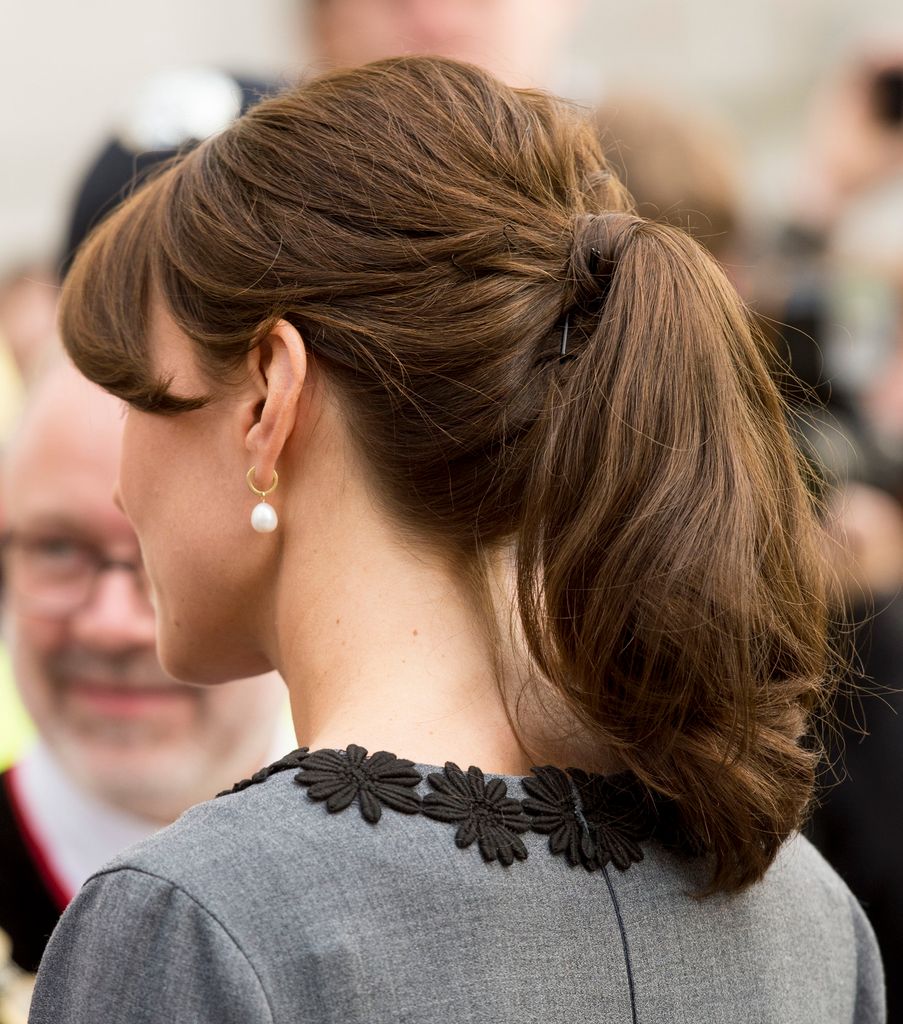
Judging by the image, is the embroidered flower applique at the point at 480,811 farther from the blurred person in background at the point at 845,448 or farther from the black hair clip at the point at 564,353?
the blurred person in background at the point at 845,448

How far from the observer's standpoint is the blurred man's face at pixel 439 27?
9.53 ft

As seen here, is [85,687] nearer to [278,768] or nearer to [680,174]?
[278,768]

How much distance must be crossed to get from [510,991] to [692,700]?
251mm

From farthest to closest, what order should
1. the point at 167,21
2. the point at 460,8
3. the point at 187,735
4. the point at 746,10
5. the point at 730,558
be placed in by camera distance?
1. the point at 746,10
2. the point at 167,21
3. the point at 460,8
4. the point at 187,735
5. the point at 730,558

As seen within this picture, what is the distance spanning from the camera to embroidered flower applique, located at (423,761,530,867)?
1019 millimetres

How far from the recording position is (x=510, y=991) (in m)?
1.00

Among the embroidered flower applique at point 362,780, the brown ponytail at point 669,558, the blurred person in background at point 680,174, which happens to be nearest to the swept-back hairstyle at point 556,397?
the brown ponytail at point 669,558

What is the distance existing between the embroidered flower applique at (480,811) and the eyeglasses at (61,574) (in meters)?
0.85

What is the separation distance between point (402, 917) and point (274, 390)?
0.41 meters

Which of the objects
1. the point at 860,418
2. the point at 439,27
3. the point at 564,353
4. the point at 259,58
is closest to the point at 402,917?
the point at 564,353

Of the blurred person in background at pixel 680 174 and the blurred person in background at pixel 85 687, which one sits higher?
the blurred person in background at pixel 680 174

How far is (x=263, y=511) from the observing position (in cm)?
114

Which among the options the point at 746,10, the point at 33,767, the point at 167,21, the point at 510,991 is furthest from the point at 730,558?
the point at 746,10

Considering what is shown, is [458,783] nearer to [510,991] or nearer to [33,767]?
[510,991]
